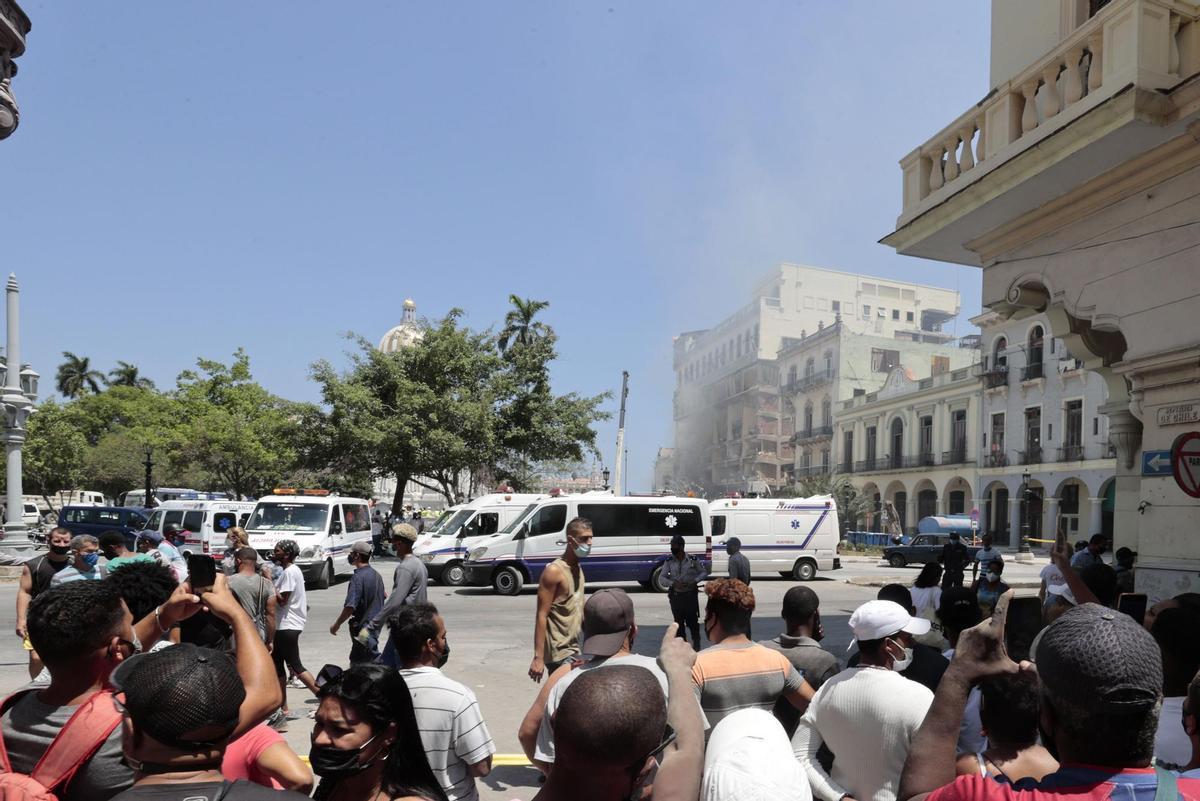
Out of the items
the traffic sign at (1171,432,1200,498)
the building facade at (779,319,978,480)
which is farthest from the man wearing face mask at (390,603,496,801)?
the building facade at (779,319,978,480)

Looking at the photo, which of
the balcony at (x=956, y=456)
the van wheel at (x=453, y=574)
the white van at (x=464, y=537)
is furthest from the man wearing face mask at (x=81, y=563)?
the balcony at (x=956, y=456)

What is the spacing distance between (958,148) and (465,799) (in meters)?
8.15

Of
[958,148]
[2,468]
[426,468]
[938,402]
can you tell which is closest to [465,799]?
[958,148]

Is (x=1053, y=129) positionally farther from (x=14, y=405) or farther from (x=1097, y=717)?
(x=14, y=405)

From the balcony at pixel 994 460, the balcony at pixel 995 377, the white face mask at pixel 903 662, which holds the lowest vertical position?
the white face mask at pixel 903 662

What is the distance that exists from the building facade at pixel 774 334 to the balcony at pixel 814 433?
8182 mm

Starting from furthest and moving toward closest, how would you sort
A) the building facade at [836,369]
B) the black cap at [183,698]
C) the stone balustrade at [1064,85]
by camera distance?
the building facade at [836,369] < the stone balustrade at [1064,85] < the black cap at [183,698]

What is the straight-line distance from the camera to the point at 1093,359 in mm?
9516

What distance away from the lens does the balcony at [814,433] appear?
196 ft

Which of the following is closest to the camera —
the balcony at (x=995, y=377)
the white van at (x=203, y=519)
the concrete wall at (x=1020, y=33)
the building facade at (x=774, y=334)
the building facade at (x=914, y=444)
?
the concrete wall at (x=1020, y=33)

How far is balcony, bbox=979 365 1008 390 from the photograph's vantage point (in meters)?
42.0

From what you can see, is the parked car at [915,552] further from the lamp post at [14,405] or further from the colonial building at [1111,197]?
the lamp post at [14,405]

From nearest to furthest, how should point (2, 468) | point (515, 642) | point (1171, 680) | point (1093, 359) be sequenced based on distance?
1. point (1171, 680)
2. point (1093, 359)
3. point (515, 642)
4. point (2, 468)

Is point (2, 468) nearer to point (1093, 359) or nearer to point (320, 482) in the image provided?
point (320, 482)
